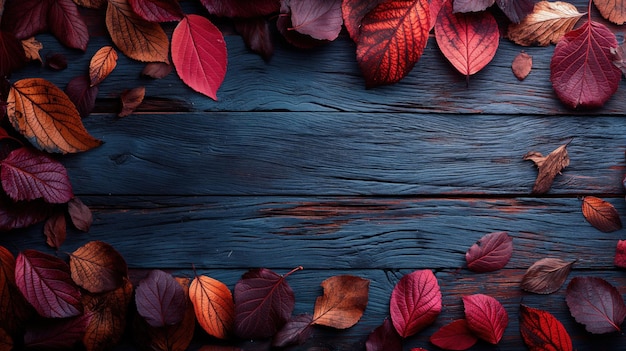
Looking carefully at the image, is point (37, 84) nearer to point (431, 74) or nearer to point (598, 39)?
point (431, 74)

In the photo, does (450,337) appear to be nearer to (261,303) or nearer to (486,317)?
(486,317)

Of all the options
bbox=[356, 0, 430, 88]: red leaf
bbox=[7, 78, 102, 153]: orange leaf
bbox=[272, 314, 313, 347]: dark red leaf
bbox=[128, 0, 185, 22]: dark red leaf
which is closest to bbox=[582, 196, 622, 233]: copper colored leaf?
bbox=[356, 0, 430, 88]: red leaf

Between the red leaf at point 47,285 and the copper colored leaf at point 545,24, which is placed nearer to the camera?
the red leaf at point 47,285

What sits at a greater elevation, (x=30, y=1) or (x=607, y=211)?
(x=30, y=1)

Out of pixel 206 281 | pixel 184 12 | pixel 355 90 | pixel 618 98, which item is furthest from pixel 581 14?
pixel 206 281

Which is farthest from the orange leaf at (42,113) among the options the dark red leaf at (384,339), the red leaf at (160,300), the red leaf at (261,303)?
the dark red leaf at (384,339)

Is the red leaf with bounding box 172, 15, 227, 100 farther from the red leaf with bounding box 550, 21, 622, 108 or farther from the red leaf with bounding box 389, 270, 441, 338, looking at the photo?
the red leaf with bounding box 550, 21, 622, 108

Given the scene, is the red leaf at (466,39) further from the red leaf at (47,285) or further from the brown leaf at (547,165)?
the red leaf at (47,285)
